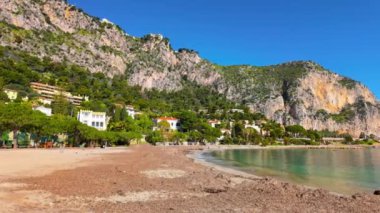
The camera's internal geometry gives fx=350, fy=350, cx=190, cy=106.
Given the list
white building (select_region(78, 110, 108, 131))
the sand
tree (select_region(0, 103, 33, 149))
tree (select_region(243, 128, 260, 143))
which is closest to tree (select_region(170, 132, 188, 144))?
white building (select_region(78, 110, 108, 131))

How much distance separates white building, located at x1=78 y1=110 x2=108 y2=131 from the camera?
331 feet

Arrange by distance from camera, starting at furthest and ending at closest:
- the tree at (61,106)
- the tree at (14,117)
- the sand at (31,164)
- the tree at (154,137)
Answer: the tree at (154,137), the tree at (61,106), the tree at (14,117), the sand at (31,164)

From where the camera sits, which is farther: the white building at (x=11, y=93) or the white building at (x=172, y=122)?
the white building at (x=172, y=122)

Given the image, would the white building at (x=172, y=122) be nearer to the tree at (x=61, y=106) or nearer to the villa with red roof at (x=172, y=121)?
the villa with red roof at (x=172, y=121)

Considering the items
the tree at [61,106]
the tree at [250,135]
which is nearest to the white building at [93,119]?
the tree at [61,106]

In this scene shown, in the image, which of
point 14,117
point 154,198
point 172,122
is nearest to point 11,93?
point 14,117

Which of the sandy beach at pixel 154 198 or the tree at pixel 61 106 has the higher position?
the tree at pixel 61 106

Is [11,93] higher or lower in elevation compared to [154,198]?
higher

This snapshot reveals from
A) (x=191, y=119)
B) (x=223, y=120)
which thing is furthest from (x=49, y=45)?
(x=223, y=120)

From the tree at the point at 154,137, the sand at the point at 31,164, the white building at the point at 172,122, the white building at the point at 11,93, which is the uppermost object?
the white building at the point at 11,93

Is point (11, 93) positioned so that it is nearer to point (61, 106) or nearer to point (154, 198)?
point (61, 106)

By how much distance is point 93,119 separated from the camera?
4077 inches

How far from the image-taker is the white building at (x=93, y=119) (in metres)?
101

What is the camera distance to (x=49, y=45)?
172m
